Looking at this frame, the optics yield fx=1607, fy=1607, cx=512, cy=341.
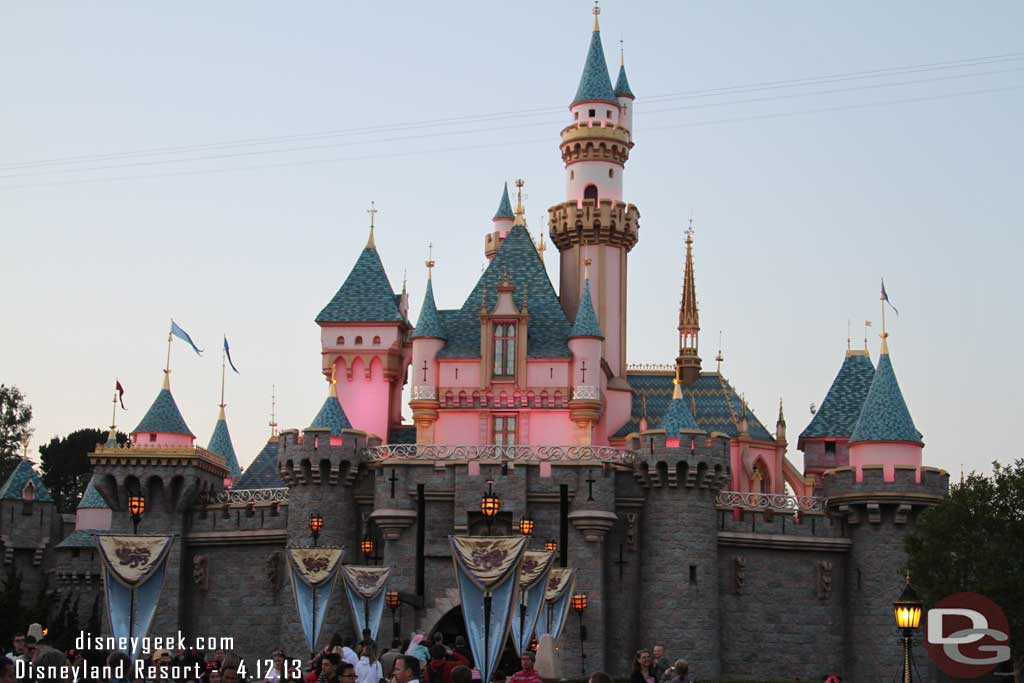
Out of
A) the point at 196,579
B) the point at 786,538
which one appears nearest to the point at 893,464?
the point at 786,538

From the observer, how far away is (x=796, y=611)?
50406mm

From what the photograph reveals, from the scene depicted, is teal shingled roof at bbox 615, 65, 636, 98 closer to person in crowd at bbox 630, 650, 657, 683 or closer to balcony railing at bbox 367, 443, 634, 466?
balcony railing at bbox 367, 443, 634, 466

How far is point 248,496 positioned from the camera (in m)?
53.4

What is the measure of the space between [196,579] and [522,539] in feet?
67.5

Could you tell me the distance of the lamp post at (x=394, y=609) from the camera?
155 feet

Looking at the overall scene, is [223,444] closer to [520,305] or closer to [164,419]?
[164,419]

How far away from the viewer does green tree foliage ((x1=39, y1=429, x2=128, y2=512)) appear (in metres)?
89.7

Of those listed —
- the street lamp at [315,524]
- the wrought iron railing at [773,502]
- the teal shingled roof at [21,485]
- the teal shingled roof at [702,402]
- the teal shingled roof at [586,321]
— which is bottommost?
the street lamp at [315,524]

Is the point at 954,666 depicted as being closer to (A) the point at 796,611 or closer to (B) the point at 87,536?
(A) the point at 796,611

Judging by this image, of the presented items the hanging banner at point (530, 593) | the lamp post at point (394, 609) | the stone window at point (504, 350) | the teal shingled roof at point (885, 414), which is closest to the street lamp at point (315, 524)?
the lamp post at point (394, 609)

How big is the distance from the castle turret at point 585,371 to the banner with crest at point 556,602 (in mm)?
11101

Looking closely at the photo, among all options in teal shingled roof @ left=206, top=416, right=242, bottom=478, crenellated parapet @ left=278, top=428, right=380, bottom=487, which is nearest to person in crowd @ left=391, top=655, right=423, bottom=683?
crenellated parapet @ left=278, top=428, right=380, bottom=487

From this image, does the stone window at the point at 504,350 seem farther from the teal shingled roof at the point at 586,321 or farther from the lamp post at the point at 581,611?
the lamp post at the point at 581,611

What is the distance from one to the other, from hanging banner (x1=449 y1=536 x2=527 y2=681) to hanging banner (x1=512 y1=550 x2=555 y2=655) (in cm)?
533
